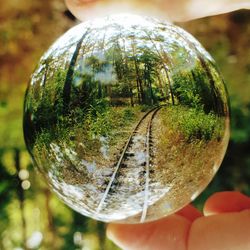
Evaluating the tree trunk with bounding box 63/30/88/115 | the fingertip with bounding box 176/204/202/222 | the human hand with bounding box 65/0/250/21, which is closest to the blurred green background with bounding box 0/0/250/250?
the fingertip with bounding box 176/204/202/222

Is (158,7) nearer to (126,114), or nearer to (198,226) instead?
(126,114)

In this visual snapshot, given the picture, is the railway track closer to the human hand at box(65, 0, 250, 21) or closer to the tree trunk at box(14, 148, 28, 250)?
the human hand at box(65, 0, 250, 21)

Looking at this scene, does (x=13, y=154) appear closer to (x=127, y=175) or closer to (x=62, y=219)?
(x=62, y=219)

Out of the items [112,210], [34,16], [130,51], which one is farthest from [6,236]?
[130,51]

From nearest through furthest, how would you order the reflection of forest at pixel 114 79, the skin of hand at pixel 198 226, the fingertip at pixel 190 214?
the reflection of forest at pixel 114 79
the skin of hand at pixel 198 226
the fingertip at pixel 190 214

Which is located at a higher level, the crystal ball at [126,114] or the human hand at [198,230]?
the crystal ball at [126,114]

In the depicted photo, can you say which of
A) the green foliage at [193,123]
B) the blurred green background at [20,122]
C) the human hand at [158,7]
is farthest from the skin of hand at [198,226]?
the blurred green background at [20,122]

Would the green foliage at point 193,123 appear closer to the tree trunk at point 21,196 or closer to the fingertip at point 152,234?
the fingertip at point 152,234

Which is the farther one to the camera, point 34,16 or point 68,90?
point 34,16
